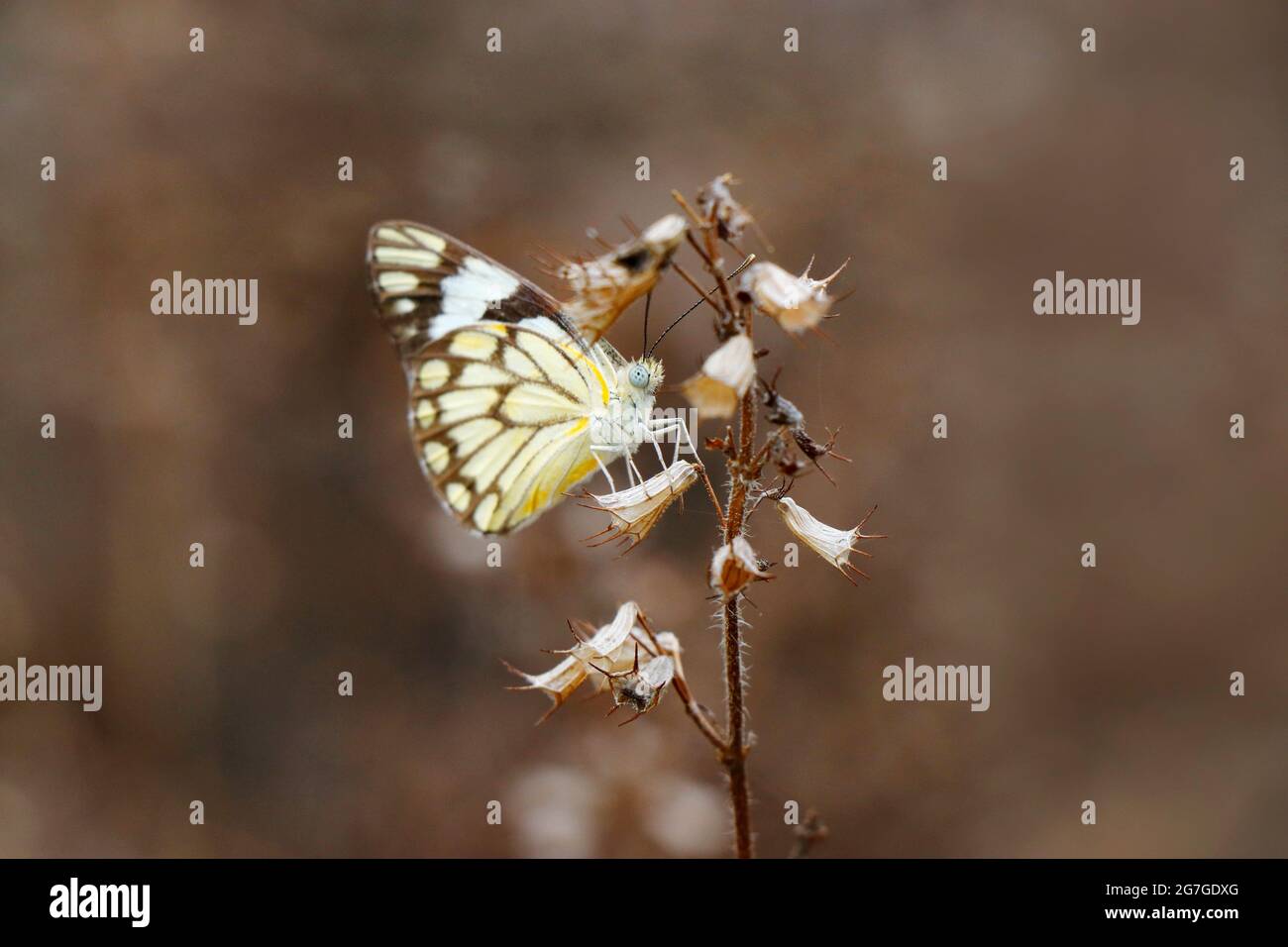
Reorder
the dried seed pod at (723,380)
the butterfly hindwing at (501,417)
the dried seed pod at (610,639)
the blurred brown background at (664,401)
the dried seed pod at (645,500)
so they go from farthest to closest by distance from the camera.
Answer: the blurred brown background at (664,401) < the butterfly hindwing at (501,417) < the dried seed pod at (645,500) < the dried seed pod at (610,639) < the dried seed pod at (723,380)

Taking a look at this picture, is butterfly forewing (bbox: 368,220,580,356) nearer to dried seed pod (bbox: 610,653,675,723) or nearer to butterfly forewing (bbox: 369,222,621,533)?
butterfly forewing (bbox: 369,222,621,533)

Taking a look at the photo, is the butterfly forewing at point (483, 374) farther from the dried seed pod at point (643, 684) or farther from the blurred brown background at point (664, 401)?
the blurred brown background at point (664, 401)

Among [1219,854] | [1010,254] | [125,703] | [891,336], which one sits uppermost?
[1010,254]

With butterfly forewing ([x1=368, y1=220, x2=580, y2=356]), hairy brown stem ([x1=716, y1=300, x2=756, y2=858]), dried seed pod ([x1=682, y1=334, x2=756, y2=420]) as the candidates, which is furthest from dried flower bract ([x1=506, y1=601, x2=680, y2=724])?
butterfly forewing ([x1=368, y1=220, x2=580, y2=356])

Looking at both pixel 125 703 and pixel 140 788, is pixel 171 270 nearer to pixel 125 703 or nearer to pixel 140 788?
pixel 125 703

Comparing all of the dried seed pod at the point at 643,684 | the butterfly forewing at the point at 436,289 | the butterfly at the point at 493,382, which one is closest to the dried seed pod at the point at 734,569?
the dried seed pod at the point at 643,684

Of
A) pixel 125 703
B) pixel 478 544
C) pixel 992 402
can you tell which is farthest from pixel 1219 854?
pixel 125 703
